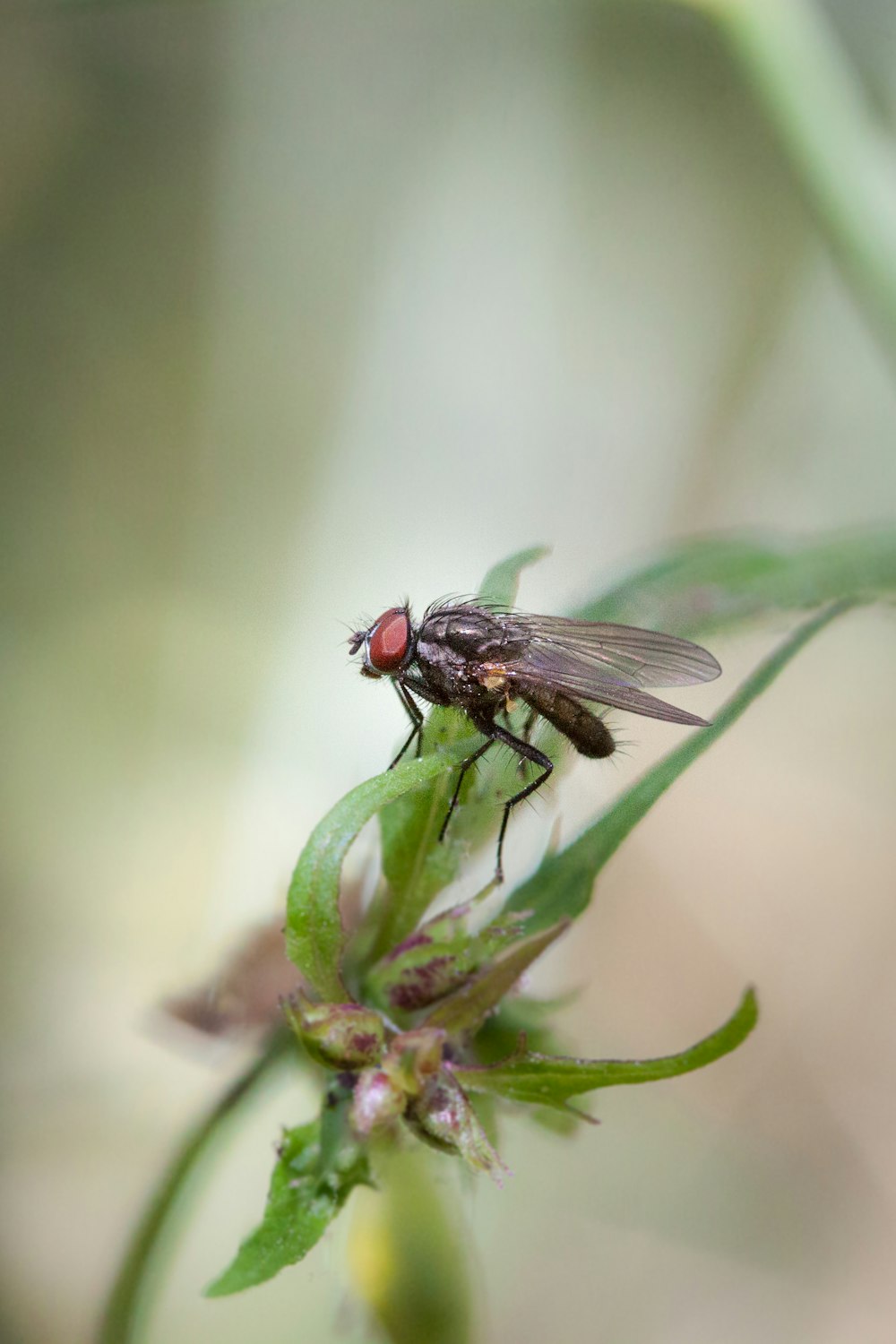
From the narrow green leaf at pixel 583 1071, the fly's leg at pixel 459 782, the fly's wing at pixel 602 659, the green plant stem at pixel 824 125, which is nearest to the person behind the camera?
the narrow green leaf at pixel 583 1071

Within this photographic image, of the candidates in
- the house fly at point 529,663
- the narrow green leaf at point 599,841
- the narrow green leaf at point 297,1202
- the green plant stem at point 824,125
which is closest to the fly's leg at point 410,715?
the house fly at point 529,663

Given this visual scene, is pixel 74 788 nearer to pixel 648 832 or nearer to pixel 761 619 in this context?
pixel 648 832

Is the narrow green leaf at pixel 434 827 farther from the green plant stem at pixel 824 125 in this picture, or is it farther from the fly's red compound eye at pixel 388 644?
the green plant stem at pixel 824 125

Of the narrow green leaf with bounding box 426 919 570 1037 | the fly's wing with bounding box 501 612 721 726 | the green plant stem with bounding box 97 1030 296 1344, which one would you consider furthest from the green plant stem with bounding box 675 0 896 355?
the green plant stem with bounding box 97 1030 296 1344

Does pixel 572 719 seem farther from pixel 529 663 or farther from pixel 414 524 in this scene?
pixel 414 524

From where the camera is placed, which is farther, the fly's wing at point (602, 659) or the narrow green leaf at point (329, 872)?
the fly's wing at point (602, 659)

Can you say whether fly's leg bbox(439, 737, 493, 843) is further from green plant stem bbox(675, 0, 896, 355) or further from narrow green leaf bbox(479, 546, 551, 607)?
green plant stem bbox(675, 0, 896, 355)
